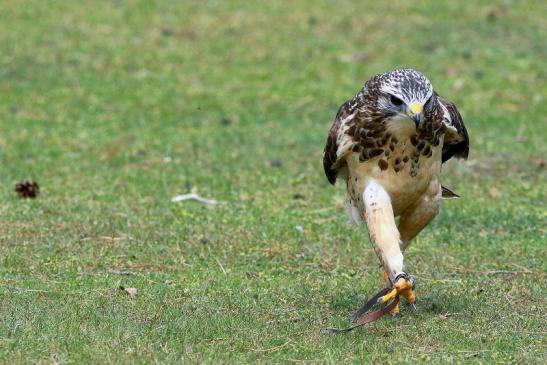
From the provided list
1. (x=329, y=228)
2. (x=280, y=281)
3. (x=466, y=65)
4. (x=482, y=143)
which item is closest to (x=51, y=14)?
(x=466, y=65)

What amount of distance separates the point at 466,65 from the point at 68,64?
5608mm

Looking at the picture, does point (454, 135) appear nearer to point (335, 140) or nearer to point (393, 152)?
point (393, 152)

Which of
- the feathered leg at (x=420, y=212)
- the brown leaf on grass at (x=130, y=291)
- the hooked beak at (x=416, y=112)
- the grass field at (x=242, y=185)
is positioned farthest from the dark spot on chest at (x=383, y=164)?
the brown leaf on grass at (x=130, y=291)

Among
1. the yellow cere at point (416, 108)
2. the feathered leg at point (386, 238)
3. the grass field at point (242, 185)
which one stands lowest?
the grass field at point (242, 185)

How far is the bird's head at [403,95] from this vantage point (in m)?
6.76

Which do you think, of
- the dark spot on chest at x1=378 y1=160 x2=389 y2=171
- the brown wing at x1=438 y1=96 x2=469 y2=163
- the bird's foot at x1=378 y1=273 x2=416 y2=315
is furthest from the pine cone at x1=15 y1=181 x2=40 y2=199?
the bird's foot at x1=378 y1=273 x2=416 y2=315

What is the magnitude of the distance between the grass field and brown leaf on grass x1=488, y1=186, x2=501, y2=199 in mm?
29

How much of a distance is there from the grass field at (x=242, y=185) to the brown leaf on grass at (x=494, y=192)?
0.10 ft

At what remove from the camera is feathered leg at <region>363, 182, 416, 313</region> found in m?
7.00

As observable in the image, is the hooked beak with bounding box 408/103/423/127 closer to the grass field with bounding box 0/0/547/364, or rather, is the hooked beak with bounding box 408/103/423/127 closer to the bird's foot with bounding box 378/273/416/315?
the bird's foot with bounding box 378/273/416/315

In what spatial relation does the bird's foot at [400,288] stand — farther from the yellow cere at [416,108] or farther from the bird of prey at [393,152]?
the yellow cere at [416,108]

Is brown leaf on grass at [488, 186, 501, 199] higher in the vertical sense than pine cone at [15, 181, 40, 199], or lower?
lower

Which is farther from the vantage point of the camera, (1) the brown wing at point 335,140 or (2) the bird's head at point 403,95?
(1) the brown wing at point 335,140

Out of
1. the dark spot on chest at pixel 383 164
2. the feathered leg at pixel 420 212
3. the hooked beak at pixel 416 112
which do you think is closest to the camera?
the hooked beak at pixel 416 112
